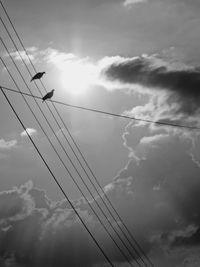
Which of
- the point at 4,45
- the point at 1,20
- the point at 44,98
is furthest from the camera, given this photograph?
the point at 44,98

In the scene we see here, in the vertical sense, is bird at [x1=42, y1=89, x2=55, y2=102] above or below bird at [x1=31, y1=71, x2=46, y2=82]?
below

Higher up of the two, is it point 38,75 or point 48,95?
point 38,75

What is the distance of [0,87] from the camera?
2753cm

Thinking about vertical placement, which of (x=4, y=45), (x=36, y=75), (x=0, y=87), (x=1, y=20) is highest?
(x=36, y=75)

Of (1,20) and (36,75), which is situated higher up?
(36,75)

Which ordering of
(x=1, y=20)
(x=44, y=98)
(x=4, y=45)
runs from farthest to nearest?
(x=44, y=98)
(x=1, y=20)
(x=4, y=45)

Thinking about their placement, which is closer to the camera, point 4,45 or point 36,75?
point 4,45

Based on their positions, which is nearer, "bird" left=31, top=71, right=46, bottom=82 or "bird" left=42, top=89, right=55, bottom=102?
"bird" left=42, top=89, right=55, bottom=102

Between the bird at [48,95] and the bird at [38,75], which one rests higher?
the bird at [38,75]

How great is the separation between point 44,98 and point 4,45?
10.6 m

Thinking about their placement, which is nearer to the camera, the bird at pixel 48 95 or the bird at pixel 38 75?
the bird at pixel 48 95

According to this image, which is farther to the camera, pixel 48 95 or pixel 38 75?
pixel 38 75

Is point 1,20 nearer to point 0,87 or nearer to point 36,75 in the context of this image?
point 0,87

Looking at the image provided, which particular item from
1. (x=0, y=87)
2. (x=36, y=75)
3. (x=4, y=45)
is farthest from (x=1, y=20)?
(x=36, y=75)
